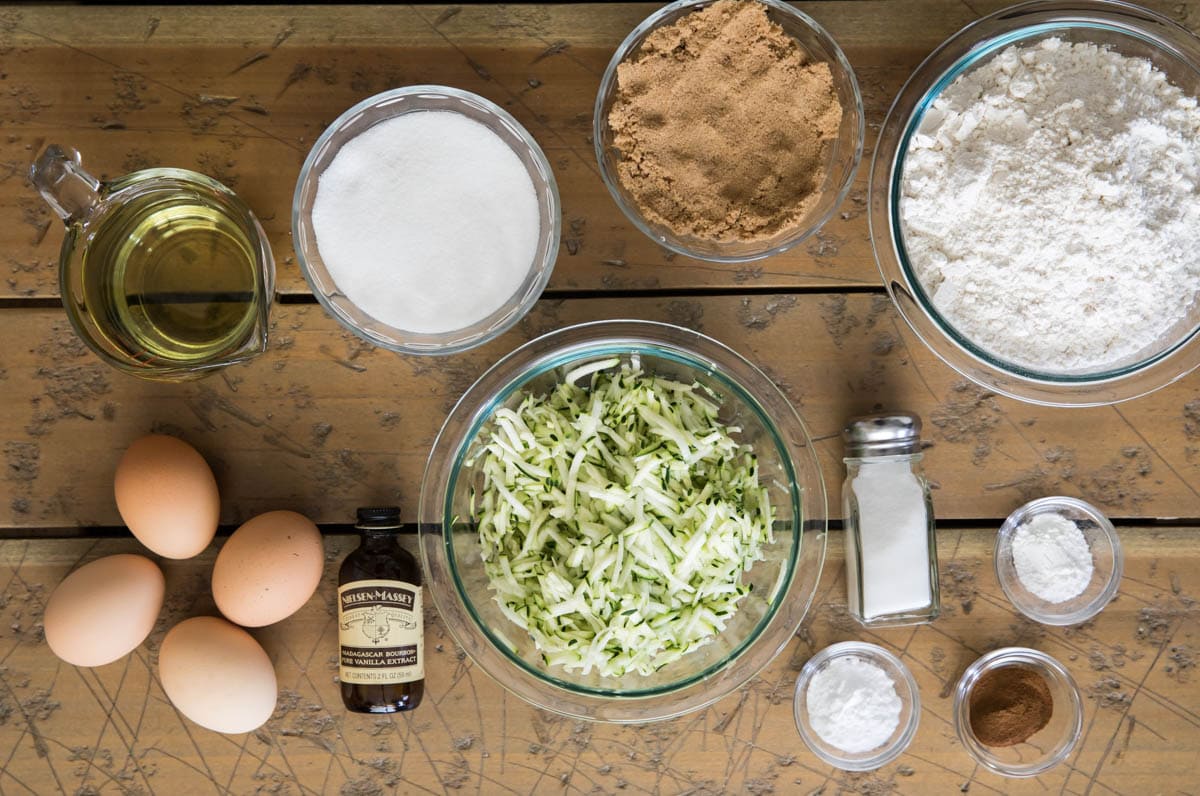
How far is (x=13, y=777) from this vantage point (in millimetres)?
1575

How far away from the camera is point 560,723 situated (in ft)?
5.13

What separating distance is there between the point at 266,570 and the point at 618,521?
0.59 m

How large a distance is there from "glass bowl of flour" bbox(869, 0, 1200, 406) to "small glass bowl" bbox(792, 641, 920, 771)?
0.56 m

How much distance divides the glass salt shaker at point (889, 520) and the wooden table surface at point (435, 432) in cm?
8

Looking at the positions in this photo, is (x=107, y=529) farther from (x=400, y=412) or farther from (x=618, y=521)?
(x=618, y=521)

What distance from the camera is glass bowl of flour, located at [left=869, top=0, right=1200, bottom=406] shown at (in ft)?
4.31

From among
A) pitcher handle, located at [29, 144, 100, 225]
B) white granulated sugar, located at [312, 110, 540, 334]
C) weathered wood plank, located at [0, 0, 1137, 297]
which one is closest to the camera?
pitcher handle, located at [29, 144, 100, 225]

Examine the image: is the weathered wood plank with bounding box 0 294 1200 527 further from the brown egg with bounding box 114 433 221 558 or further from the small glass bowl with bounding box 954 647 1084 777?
the small glass bowl with bounding box 954 647 1084 777

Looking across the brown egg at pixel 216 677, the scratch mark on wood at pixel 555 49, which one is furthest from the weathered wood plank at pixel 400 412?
the scratch mark on wood at pixel 555 49

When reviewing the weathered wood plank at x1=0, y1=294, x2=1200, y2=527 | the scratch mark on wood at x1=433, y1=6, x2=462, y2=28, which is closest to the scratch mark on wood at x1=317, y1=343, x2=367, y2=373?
the weathered wood plank at x1=0, y1=294, x2=1200, y2=527

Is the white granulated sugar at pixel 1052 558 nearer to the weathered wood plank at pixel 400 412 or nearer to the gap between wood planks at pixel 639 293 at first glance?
the weathered wood plank at pixel 400 412

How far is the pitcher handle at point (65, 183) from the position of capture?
1256 mm

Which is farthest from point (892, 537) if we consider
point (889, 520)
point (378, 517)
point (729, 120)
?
point (378, 517)

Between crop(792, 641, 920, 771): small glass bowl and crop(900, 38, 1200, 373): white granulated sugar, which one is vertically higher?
crop(900, 38, 1200, 373): white granulated sugar
